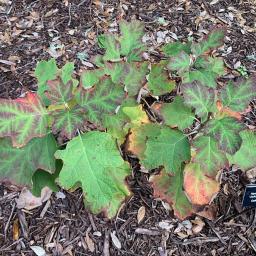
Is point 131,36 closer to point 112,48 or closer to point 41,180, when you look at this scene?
point 112,48

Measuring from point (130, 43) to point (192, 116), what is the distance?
472 millimetres

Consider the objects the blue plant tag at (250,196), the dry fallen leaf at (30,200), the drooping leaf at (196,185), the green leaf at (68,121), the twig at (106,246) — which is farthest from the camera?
the dry fallen leaf at (30,200)

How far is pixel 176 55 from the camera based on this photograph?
6.14 feet

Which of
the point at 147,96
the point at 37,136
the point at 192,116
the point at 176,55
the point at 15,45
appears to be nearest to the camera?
the point at 37,136

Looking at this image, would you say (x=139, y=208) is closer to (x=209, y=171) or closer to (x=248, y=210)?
(x=248, y=210)

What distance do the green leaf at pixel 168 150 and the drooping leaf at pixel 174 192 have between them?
0.77ft

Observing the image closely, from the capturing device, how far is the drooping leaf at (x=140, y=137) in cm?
180

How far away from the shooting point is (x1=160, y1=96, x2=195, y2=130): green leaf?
5.28 feet

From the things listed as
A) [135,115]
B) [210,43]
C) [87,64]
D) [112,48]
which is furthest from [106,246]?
[87,64]

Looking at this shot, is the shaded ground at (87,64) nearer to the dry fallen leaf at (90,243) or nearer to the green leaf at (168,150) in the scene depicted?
the dry fallen leaf at (90,243)

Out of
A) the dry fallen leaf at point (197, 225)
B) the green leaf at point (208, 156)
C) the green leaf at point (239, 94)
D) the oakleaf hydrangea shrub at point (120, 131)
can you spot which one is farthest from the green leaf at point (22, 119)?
the dry fallen leaf at point (197, 225)

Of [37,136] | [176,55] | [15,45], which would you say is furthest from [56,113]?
[15,45]

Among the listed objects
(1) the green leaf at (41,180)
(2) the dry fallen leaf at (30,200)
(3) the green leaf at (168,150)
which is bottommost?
(2) the dry fallen leaf at (30,200)

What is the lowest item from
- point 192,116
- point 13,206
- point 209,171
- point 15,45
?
point 13,206
